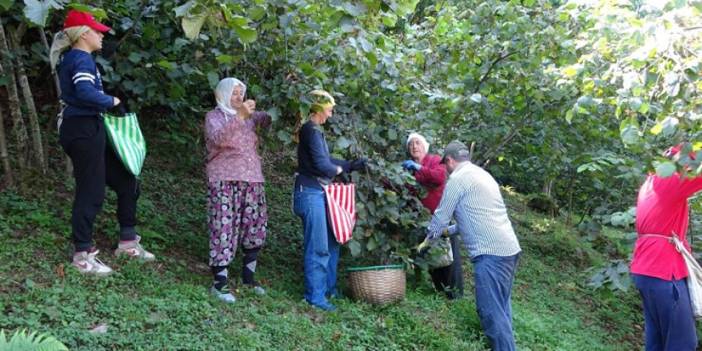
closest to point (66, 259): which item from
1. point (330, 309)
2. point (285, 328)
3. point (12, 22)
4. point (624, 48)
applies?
point (285, 328)

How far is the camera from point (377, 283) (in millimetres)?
5031

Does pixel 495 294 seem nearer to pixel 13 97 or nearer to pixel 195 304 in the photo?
pixel 195 304

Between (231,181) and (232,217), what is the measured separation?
0.88 feet

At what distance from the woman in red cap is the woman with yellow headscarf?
1.45 metres

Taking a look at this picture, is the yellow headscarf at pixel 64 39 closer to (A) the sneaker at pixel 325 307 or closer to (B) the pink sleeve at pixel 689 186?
(A) the sneaker at pixel 325 307

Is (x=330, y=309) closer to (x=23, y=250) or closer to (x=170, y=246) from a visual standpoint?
(x=170, y=246)

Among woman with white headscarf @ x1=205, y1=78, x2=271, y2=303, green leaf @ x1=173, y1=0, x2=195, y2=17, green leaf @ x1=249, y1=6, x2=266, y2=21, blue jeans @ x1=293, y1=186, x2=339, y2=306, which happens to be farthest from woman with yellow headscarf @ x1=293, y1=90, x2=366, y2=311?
green leaf @ x1=173, y1=0, x2=195, y2=17

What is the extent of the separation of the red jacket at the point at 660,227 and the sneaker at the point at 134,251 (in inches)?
140

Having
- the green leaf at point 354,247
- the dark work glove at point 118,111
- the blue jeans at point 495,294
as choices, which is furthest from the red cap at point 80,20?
the blue jeans at point 495,294

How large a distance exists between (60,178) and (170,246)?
1536mm

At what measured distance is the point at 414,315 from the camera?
5059 mm

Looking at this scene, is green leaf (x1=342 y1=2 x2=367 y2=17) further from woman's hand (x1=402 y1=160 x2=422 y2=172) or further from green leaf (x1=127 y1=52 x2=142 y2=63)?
woman's hand (x1=402 y1=160 x2=422 y2=172)

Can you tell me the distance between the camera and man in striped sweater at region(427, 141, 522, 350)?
14.5 ft

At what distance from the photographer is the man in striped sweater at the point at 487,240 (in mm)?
4422
